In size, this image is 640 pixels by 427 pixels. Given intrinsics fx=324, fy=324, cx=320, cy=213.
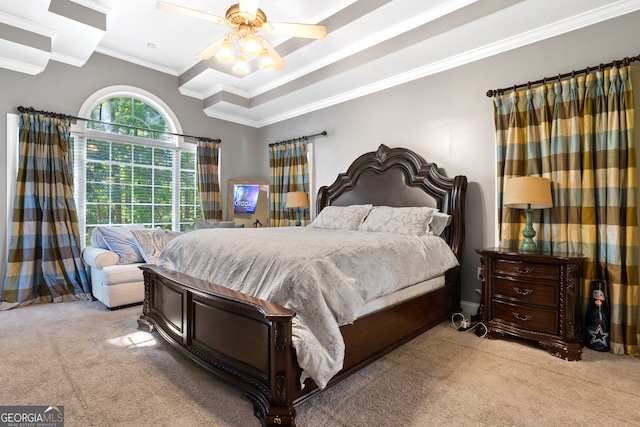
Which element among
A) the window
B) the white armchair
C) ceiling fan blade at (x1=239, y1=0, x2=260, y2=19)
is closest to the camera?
ceiling fan blade at (x1=239, y1=0, x2=260, y2=19)

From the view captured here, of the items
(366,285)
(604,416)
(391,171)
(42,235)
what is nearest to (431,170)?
(391,171)

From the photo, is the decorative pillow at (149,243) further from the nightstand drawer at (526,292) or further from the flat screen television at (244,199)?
the nightstand drawer at (526,292)

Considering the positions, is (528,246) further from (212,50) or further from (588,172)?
(212,50)

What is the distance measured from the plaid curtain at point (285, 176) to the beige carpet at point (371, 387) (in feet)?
9.44

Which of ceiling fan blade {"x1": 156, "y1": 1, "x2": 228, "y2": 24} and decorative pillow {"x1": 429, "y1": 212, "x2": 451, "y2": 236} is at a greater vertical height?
ceiling fan blade {"x1": 156, "y1": 1, "x2": 228, "y2": 24}

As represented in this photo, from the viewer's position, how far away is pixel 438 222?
319cm

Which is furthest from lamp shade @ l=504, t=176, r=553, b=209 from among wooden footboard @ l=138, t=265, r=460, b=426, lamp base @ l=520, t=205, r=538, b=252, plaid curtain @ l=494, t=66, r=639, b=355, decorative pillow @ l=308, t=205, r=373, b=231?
decorative pillow @ l=308, t=205, r=373, b=231

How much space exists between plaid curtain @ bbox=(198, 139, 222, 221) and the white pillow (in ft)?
3.79

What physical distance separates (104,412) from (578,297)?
328 centimetres

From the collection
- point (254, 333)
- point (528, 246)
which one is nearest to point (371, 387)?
point (254, 333)

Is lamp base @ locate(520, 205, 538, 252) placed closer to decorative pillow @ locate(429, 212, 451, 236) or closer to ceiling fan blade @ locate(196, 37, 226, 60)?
decorative pillow @ locate(429, 212, 451, 236)

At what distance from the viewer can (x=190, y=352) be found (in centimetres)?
215

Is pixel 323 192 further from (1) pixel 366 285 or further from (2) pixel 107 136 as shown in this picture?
(2) pixel 107 136

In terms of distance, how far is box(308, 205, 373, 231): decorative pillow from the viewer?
3.56 metres
